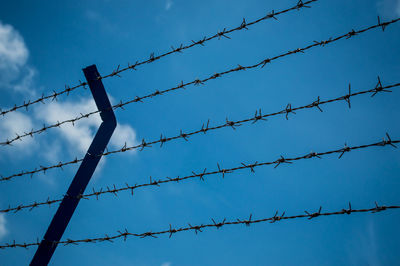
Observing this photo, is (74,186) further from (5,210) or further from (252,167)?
(252,167)

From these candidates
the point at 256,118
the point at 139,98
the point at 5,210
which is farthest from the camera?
the point at 5,210

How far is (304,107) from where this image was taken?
2.04 m

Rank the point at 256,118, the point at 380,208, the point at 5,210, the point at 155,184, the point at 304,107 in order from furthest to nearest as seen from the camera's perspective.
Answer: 1. the point at 5,210
2. the point at 155,184
3. the point at 256,118
4. the point at 304,107
5. the point at 380,208

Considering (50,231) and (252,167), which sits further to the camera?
(50,231)

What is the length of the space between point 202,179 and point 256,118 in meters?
0.66

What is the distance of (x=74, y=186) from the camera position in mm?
2834

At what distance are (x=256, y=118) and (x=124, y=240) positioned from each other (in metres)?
1.49

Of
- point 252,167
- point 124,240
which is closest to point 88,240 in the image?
point 124,240

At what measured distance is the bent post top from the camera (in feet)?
9.01

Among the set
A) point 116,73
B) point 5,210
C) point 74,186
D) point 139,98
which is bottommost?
point 5,210

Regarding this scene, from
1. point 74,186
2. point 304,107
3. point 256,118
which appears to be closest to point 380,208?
point 304,107

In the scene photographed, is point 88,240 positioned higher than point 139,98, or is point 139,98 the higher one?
point 139,98

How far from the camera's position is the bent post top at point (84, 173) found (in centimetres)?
275

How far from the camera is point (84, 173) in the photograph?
284 centimetres
